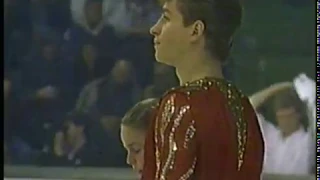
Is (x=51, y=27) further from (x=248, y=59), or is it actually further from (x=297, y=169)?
(x=297, y=169)

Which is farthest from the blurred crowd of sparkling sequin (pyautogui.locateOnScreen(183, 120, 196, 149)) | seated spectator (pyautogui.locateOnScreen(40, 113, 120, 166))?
sparkling sequin (pyautogui.locateOnScreen(183, 120, 196, 149))

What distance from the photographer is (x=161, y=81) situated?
1060 millimetres

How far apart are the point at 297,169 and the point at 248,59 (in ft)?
0.61

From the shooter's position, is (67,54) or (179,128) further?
(67,54)

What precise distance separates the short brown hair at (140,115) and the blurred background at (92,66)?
0.04 ft

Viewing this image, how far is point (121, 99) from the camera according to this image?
1074mm

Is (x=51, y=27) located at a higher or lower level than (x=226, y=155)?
higher

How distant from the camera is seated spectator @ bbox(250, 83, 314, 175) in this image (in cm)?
104

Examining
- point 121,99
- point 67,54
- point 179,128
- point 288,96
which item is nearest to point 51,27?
point 67,54

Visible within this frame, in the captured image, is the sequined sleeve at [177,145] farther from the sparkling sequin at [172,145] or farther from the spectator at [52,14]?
the spectator at [52,14]

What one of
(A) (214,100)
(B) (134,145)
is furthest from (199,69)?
(B) (134,145)

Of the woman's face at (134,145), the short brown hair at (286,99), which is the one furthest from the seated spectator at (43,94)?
the short brown hair at (286,99)

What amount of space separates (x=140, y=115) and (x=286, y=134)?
0.23 m

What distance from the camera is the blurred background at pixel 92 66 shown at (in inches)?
41.4
